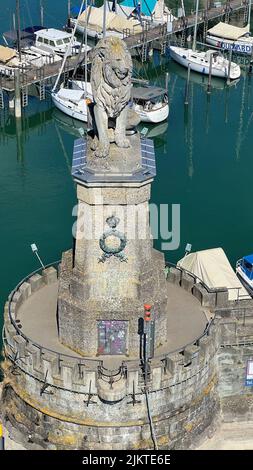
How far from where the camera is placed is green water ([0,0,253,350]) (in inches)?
2378

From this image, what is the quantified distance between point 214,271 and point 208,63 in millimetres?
46161

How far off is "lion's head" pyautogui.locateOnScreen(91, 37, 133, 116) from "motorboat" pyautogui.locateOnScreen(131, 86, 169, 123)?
45.7 meters

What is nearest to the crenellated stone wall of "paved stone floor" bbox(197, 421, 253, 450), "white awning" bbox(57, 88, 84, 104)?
"paved stone floor" bbox(197, 421, 253, 450)

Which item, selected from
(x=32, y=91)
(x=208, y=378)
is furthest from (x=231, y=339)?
(x=32, y=91)

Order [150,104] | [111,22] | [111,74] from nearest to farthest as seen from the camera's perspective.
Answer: [111,74], [150,104], [111,22]

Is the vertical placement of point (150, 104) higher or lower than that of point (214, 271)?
higher

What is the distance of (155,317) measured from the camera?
36.8 metres

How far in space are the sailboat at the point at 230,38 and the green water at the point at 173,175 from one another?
4452 millimetres

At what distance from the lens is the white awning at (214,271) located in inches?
1957

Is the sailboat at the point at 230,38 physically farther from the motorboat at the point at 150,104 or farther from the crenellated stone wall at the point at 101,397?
the crenellated stone wall at the point at 101,397

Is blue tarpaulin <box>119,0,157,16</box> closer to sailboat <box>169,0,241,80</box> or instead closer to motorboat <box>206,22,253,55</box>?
motorboat <box>206,22,253,55</box>

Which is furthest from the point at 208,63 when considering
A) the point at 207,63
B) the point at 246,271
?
the point at 246,271

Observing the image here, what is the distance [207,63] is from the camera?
9150 centimetres

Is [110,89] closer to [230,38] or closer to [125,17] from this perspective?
[230,38]
